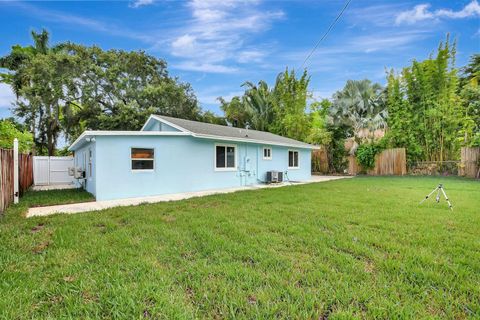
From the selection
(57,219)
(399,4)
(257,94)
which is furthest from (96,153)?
(257,94)

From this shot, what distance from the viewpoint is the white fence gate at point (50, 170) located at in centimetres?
1345

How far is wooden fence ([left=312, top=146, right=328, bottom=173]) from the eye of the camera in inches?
795

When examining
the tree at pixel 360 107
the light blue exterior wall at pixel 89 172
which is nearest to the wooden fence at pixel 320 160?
the tree at pixel 360 107

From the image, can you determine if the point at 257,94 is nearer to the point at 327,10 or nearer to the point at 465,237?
the point at 327,10

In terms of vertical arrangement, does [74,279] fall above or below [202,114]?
below

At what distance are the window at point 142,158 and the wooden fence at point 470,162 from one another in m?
16.7

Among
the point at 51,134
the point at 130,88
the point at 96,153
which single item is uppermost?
the point at 130,88

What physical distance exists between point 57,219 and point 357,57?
14923mm

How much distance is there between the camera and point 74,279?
272 cm

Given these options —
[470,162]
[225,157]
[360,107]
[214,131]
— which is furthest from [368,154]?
[214,131]

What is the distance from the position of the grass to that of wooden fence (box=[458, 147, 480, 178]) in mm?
11388

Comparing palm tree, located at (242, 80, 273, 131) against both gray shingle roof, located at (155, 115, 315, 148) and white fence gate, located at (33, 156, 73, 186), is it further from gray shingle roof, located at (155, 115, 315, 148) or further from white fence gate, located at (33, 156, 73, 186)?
white fence gate, located at (33, 156, 73, 186)

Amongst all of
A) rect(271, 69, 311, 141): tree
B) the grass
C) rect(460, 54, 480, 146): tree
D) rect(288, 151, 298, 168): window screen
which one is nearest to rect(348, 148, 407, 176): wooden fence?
rect(460, 54, 480, 146): tree

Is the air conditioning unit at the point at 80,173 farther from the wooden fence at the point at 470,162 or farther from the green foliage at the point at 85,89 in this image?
the wooden fence at the point at 470,162
